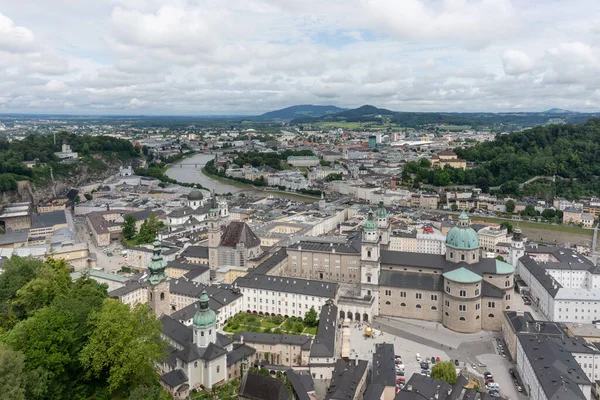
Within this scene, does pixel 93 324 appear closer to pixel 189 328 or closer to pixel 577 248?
pixel 189 328

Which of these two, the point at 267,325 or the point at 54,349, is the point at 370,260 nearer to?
the point at 267,325

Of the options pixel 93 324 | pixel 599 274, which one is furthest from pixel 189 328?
pixel 599 274

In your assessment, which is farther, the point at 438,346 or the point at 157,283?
the point at 438,346

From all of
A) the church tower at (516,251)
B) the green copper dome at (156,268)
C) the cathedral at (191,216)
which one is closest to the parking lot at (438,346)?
the green copper dome at (156,268)

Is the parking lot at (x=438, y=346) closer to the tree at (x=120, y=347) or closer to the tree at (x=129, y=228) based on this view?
the tree at (x=120, y=347)

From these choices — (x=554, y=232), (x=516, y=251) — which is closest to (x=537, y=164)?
(x=554, y=232)

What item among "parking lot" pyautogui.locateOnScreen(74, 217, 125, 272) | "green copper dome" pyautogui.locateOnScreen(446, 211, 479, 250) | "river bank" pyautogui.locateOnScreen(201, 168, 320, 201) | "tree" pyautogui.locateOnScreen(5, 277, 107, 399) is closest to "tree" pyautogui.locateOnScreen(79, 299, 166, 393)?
"tree" pyautogui.locateOnScreen(5, 277, 107, 399)
